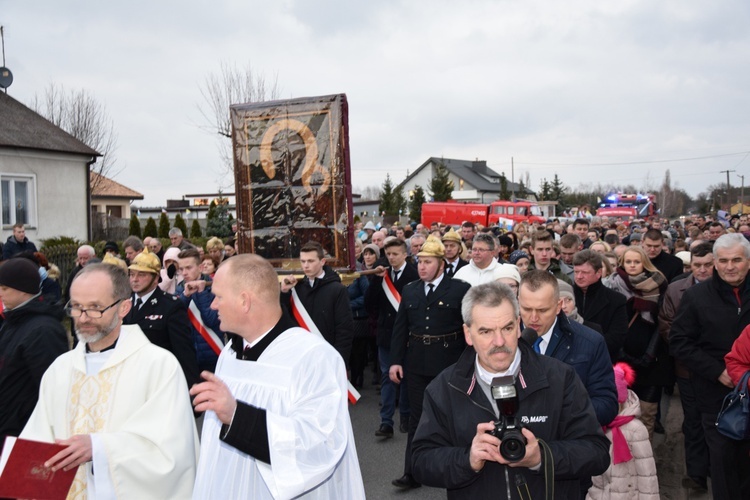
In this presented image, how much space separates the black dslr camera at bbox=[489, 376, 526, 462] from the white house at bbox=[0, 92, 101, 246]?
21524 mm

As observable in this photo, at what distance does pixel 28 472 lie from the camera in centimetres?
307

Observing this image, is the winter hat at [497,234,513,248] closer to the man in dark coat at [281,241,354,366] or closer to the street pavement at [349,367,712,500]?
the street pavement at [349,367,712,500]

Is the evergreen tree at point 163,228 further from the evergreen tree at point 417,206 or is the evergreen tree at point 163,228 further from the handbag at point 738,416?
the handbag at point 738,416

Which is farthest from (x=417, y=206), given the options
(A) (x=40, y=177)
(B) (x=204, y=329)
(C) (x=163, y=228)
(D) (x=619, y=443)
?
(D) (x=619, y=443)

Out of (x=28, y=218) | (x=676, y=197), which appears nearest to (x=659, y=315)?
(x=28, y=218)

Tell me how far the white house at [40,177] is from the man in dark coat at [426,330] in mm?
18263

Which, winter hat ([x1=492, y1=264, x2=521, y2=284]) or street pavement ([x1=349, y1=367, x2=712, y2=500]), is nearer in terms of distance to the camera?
street pavement ([x1=349, y1=367, x2=712, y2=500])

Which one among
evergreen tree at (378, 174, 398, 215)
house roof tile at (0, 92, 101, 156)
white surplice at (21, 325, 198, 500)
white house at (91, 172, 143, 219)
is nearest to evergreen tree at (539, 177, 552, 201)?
evergreen tree at (378, 174, 398, 215)

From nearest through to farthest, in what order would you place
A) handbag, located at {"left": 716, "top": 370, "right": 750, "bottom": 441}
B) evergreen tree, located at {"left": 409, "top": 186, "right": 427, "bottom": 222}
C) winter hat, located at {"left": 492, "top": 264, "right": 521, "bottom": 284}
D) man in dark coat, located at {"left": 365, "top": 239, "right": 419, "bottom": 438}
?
handbag, located at {"left": 716, "top": 370, "right": 750, "bottom": 441} → winter hat, located at {"left": 492, "top": 264, "right": 521, "bottom": 284} → man in dark coat, located at {"left": 365, "top": 239, "right": 419, "bottom": 438} → evergreen tree, located at {"left": 409, "top": 186, "right": 427, "bottom": 222}

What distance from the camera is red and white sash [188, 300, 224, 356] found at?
6898 mm

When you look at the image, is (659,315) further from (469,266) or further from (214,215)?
(214,215)

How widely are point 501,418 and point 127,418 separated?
1.95 metres

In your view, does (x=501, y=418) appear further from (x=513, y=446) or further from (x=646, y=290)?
(x=646, y=290)

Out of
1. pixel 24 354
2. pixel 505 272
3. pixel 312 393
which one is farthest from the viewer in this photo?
pixel 505 272
